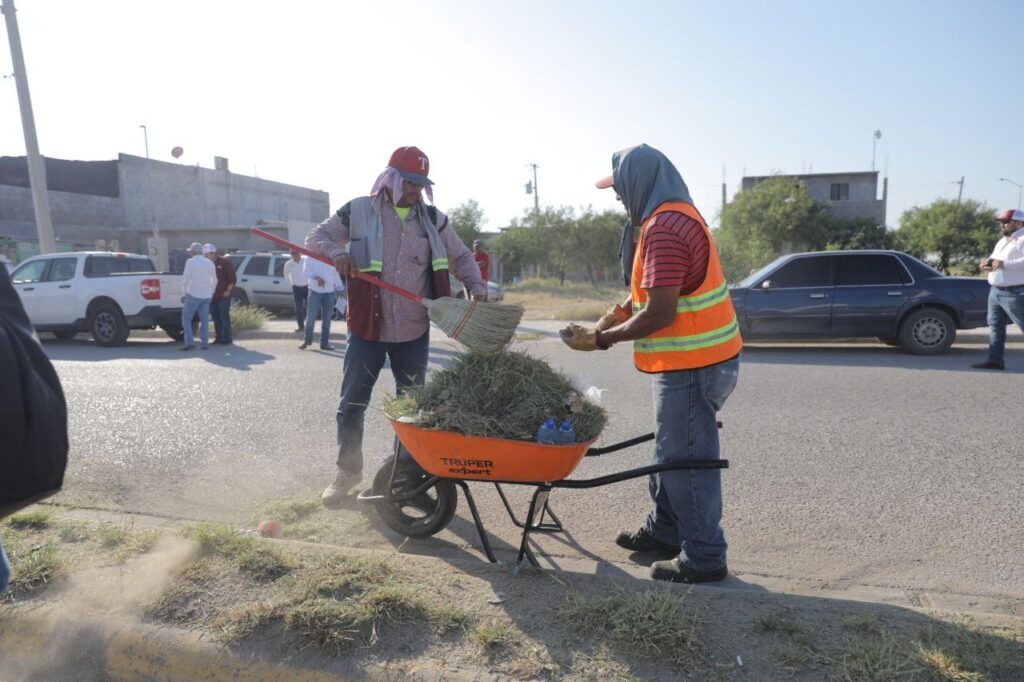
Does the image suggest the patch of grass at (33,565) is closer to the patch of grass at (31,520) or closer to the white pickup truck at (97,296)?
the patch of grass at (31,520)

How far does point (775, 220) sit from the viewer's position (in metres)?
40.0

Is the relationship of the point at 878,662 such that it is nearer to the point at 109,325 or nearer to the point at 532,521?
the point at 532,521

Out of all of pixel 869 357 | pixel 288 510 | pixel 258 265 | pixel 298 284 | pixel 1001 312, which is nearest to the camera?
pixel 288 510

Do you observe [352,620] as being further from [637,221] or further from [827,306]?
[827,306]

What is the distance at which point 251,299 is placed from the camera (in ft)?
63.7

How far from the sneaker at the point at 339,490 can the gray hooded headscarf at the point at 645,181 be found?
7.80 ft

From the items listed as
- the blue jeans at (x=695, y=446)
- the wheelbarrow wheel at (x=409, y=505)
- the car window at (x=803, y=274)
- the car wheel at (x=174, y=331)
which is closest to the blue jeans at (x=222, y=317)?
the car wheel at (x=174, y=331)

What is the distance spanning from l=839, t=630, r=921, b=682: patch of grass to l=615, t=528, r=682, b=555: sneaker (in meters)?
1.21

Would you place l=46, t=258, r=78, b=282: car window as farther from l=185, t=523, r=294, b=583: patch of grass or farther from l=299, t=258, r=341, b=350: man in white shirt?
l=185, t=523, r=294, b=583: patch of grass

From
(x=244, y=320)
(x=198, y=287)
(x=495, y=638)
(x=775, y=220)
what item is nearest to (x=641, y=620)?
(x=495, y=638)

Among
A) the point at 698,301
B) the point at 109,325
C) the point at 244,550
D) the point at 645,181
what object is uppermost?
the point at 645,181

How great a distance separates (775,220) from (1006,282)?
33964 millimetres

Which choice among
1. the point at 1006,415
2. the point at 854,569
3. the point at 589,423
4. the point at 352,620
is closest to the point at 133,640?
the point at 352,620

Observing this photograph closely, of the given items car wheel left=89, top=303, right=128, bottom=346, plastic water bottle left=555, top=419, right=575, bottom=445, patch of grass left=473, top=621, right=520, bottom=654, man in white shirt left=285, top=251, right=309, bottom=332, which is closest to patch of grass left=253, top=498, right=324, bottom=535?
patch of grass left=473, top=621, right=520, bottom=654
